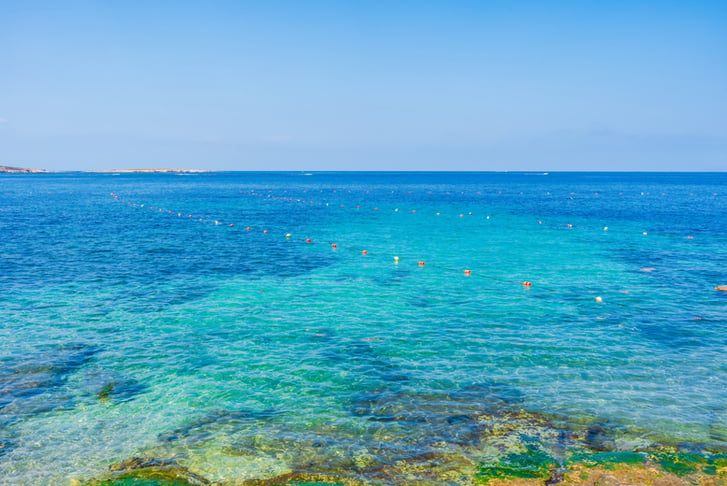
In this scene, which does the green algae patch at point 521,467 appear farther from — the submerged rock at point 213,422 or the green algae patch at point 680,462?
the submerged rock at point 213,422

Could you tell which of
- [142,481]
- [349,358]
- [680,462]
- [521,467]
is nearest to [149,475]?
[142,481]

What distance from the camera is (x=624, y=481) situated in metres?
11.3

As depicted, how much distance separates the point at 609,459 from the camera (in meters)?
12.2

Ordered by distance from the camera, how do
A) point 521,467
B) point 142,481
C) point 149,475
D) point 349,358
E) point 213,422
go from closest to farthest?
point 142,481 → point 149,475 → point 521,467 → point 213,422 → point 349,358

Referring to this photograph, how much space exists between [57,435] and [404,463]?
945cm

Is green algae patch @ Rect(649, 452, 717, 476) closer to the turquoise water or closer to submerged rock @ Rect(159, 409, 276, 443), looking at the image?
the turquoise water

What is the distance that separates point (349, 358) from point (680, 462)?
10.9 meters

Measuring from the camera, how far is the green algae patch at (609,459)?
39.4 ft

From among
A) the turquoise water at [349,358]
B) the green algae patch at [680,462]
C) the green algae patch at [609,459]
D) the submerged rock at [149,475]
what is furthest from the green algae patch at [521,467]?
the submerged rock at [149,475]

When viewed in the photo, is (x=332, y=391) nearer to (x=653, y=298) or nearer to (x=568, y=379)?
(x=568, y=379)

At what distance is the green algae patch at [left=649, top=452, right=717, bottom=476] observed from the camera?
38.7 feet

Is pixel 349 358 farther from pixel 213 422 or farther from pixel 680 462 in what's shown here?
pixel 680 462

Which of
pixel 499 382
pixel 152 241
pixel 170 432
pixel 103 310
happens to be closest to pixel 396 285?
pixel 499 382

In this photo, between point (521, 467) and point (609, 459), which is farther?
point (609, 459)
